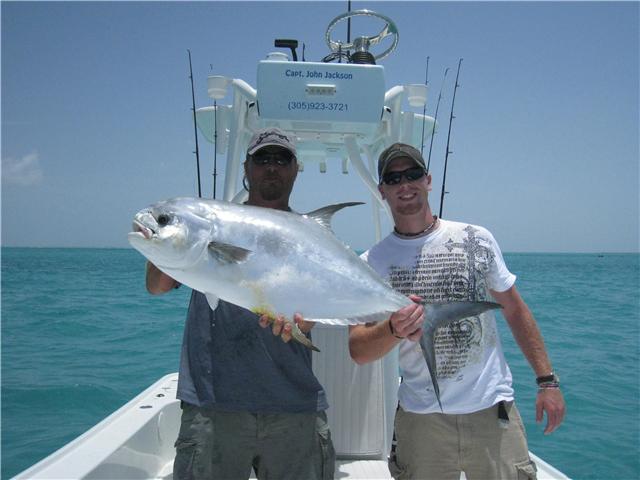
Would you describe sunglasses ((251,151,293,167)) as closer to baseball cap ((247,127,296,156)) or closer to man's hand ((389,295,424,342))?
baseball cap ((247,127,296,156))

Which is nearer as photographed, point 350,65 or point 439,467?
point 439,467

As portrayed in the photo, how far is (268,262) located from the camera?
5.67ft

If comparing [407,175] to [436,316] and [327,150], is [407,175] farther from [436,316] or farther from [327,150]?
[327,150]

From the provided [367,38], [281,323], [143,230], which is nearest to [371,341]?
[281,323]

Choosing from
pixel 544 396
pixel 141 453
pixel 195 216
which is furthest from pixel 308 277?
pixel 141 453

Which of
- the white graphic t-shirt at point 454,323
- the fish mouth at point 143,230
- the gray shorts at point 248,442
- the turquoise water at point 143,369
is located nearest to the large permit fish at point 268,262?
the fish mouth at point 143,230

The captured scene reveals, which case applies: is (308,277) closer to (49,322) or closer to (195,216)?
(195,216)

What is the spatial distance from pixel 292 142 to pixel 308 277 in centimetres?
77

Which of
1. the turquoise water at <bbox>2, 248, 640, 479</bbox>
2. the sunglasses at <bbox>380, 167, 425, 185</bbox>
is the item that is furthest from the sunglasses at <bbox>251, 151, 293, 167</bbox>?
the turquoise water at <bbox>2, 248, 640, 479</bbox>

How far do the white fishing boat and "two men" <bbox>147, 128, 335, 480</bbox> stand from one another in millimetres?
1102

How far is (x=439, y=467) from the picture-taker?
2121 mm

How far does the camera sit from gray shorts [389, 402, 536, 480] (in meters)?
2.10

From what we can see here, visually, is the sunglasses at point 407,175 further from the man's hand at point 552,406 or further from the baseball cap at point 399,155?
the man's hand at point 552,406

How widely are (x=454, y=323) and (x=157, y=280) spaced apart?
137 cm
